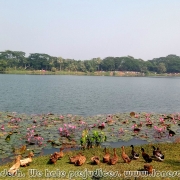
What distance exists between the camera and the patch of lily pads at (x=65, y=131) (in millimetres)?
14422

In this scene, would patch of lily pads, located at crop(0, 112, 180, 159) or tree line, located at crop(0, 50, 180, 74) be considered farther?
tree line, located at crop(0, 50, 180, 74)

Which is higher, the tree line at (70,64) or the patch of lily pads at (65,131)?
the tree line at (70,64)

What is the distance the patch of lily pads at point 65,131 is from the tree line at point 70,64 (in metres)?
110

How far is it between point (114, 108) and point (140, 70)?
148498 mm

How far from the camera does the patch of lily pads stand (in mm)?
14422

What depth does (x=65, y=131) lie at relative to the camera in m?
16.7

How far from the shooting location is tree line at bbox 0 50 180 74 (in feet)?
454

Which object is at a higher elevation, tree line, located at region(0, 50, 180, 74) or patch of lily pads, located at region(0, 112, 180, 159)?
tree line, located at region(0, 50, 180, 74)

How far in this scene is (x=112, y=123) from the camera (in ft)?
66.4

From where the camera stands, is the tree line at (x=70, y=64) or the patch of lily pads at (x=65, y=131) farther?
the tree line at (x=70, y=64)

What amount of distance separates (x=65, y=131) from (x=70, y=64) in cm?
12425

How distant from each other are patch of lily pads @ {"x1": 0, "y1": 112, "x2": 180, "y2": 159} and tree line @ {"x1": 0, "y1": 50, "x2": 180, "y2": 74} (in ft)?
360

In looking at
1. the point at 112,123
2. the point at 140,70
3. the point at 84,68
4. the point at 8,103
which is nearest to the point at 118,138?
the point at 112,123

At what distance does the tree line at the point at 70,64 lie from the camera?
5443 inches
